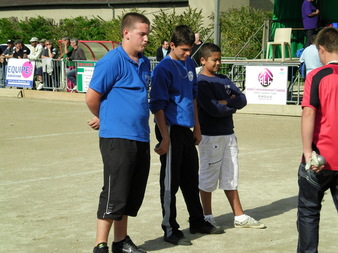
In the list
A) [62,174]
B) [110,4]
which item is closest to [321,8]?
[62,174]

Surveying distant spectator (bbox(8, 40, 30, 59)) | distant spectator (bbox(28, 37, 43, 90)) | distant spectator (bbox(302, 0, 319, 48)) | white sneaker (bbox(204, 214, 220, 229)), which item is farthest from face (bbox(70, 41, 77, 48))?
white sneaker (bbox(204, 214, 220, 229))

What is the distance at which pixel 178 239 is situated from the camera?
5.90 metres

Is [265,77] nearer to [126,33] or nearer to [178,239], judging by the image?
[178,239]

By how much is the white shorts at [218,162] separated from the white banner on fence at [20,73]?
16.6m

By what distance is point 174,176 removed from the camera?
597cm

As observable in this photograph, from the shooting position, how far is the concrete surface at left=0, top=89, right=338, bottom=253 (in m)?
5.96

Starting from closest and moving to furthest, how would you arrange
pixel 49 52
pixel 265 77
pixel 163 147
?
1. pixel 163 147
2. pixel 265 77
3. pixel 49 52

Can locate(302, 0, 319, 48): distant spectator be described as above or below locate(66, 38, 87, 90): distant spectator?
above

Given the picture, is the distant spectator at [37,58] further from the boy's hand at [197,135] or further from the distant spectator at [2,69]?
the boy's hand at [197,135]


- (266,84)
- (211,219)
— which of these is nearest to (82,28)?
(266,84)

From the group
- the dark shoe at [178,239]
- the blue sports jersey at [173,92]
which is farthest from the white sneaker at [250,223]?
the blue sports jersey at [173,92]

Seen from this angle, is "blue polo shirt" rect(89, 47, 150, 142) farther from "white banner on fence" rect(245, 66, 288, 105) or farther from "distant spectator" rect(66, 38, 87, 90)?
"distant spectator" rect(66, 38, 87, 90)

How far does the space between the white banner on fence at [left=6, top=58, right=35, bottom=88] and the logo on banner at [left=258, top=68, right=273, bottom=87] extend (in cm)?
866

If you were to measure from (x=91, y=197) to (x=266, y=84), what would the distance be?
379 inches
